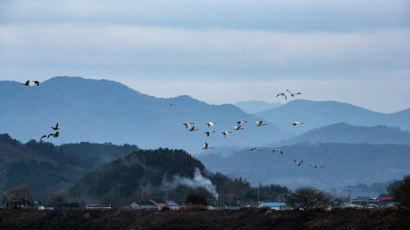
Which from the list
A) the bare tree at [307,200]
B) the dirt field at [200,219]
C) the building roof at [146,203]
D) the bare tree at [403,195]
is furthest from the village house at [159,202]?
the bare tree at [403,195]

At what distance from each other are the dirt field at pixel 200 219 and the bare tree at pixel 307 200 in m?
1.24

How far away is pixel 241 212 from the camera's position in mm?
133000

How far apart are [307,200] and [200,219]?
17260 millimetres

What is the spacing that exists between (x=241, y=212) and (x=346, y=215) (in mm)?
22604

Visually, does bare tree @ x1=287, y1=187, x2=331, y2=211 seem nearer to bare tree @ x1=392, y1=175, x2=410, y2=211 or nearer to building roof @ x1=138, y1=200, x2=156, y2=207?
bare tree @ x1=392, y1=175, x2=410, y2=211

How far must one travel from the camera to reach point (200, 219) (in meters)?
134

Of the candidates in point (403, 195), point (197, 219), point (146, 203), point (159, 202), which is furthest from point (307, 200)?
point (159, 202)

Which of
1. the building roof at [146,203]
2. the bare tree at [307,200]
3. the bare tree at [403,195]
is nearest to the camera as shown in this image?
the bare tree at [403,195]

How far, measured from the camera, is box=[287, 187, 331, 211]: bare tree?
401 ft

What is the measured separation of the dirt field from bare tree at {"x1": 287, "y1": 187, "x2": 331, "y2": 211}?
1.24m

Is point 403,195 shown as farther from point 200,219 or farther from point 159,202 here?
point 159,202

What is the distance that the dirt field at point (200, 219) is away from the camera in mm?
107062

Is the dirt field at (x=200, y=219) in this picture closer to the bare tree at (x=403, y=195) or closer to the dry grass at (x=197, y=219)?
the dry grass at (x=197, y=219)

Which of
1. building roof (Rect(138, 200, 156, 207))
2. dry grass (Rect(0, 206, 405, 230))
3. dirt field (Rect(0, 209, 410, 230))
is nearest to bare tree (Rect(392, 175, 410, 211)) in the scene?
dirt field (Rect(0, 209, 410, 230))
